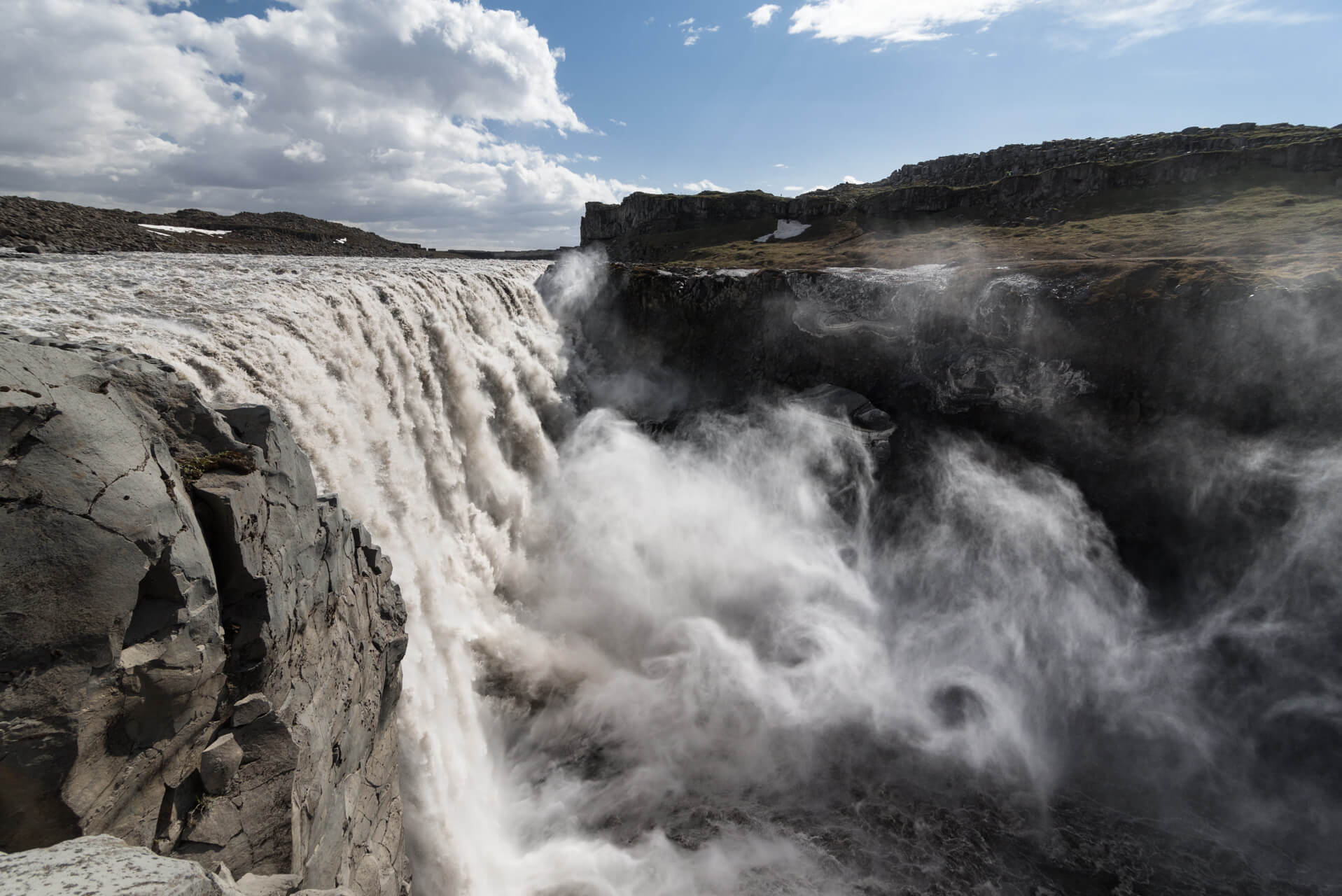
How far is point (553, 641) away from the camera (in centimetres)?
1792

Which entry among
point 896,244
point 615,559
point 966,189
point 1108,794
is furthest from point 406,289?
point 966,189

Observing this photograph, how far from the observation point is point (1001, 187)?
46844 millimetres

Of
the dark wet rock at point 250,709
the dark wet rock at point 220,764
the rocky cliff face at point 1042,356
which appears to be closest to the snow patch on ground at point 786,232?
the rocky cliff face at point 1042,356

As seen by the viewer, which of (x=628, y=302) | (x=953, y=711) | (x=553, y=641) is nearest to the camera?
(x=953, y=711)

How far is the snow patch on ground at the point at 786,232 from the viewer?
5347 centimetres

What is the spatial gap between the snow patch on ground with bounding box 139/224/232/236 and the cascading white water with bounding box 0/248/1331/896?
1070 centimetres

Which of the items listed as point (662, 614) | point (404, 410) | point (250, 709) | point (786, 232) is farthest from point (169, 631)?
point (786, 232)

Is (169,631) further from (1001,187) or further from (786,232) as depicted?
(786,232)

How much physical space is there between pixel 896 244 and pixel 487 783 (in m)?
39.3

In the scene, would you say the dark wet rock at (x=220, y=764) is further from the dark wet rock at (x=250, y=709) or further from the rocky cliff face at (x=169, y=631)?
the dark wet rock at (x=250, y=709)

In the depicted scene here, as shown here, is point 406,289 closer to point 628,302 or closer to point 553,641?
point 553,641

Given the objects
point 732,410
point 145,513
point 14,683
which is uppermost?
point 145,513

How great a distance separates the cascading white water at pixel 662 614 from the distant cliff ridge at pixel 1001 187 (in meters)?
32.0

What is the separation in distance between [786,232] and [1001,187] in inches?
637
